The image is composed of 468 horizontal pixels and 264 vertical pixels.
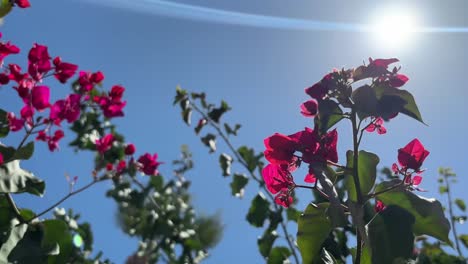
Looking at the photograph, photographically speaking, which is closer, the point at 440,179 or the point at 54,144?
the point at 54,144

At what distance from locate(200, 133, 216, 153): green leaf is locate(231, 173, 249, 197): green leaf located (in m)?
0.31

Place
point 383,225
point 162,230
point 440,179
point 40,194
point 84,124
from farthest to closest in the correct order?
point 440,179, point 84,124, point 162,230, point 40,194, point 383,225

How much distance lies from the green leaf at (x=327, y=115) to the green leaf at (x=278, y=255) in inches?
41.1

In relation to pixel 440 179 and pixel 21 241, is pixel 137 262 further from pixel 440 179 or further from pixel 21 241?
pixel 440 179

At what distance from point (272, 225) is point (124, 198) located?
1.27m

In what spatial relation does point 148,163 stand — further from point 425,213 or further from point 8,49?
point 425,213

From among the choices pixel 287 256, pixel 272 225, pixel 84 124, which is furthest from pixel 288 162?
pixel 84 124

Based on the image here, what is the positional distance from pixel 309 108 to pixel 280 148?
170 mm

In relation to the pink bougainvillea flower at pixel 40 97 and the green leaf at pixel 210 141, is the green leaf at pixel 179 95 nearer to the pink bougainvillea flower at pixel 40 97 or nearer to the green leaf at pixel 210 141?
the green leaf at pixel 210 141

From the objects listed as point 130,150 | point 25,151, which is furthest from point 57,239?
point 130,150

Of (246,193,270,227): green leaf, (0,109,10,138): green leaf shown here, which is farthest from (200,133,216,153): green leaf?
(0,109,10,138): green leaf

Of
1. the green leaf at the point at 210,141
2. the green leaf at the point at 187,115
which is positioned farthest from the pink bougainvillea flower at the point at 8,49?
the green leaf at the point at 210,141

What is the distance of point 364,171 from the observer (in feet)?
3.99

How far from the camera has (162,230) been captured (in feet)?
12.1
